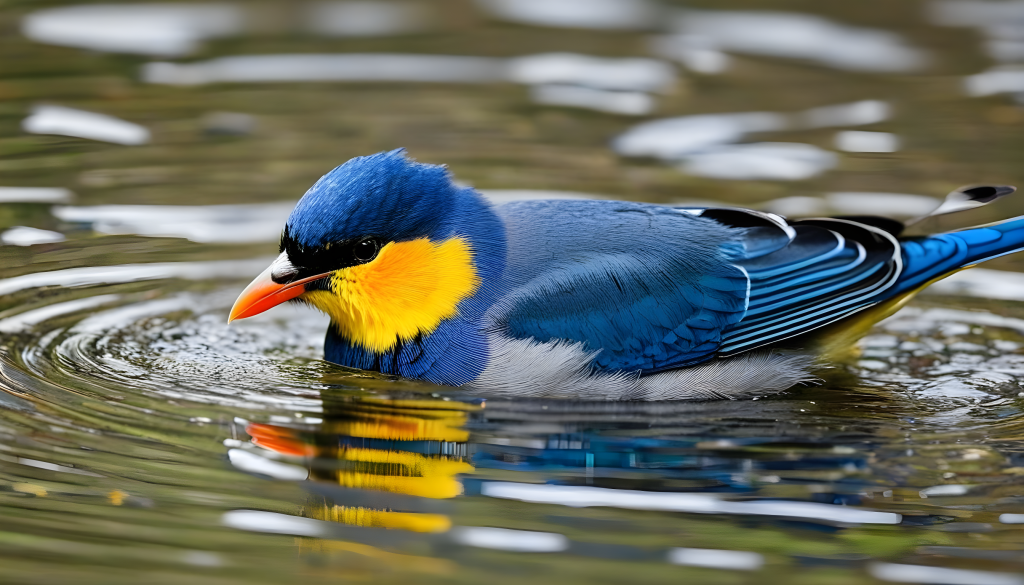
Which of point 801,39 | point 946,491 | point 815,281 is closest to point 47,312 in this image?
point 815,281

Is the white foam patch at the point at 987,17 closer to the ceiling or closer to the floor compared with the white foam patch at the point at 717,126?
closer to the ceiling

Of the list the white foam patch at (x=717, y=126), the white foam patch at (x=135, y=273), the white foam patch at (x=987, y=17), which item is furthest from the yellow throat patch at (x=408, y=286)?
the white foam patch at (x=987, y=17)

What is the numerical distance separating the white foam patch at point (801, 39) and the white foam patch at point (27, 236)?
5569mm

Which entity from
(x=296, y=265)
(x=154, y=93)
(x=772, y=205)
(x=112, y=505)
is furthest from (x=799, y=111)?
(x=112, y=505)

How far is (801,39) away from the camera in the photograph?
34.4ft

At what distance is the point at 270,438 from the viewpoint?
15.4 feet

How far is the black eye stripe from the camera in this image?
5156mm

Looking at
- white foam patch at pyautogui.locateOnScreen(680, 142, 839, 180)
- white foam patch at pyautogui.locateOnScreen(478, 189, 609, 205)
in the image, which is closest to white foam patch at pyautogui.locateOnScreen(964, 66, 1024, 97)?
white foam patch at pyautogui.locateOnScreen(680, 142, 839, 180)

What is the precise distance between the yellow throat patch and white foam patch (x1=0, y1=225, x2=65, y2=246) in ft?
6.56

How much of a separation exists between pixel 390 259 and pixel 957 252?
236 centimetres

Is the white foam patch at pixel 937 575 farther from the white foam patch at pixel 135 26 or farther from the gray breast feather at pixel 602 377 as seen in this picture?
Answer: the white foam patch at pixel 135 26

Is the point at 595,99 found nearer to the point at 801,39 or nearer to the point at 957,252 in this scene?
the point at 801,39

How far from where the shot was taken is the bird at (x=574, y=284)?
5.16 meters

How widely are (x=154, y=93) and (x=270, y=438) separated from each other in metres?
4.94
